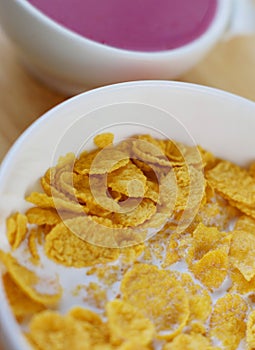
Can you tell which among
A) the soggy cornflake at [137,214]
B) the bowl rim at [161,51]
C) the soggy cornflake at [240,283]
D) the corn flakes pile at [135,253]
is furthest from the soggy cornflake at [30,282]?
the bowl rim at [161,51]

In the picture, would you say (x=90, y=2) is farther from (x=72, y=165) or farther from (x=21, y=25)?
(x=72, y=165)

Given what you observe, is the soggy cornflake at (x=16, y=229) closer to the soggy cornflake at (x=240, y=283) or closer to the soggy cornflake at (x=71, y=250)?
the soggy cornflake at (x=71, y=250)

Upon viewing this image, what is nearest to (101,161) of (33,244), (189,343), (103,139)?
(103,139)

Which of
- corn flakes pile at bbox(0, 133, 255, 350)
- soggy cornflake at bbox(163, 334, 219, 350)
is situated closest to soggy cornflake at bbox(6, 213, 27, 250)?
corn flakes pile at bbox(0, 133, 255, 350)

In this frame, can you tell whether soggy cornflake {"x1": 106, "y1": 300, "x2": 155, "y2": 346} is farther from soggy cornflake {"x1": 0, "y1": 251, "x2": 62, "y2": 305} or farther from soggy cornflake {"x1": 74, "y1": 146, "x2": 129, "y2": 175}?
soggy cornflake {"x1": 74, "y1": 146, "x2": 129, "y2": 175}

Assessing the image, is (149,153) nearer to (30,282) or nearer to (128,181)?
(128,181)

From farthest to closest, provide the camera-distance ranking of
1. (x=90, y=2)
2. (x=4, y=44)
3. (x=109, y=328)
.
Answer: (x=4, y=44) → (x=90, y=2) → (x=109, y=328)

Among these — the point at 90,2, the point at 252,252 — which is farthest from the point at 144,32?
the point at 252,252
